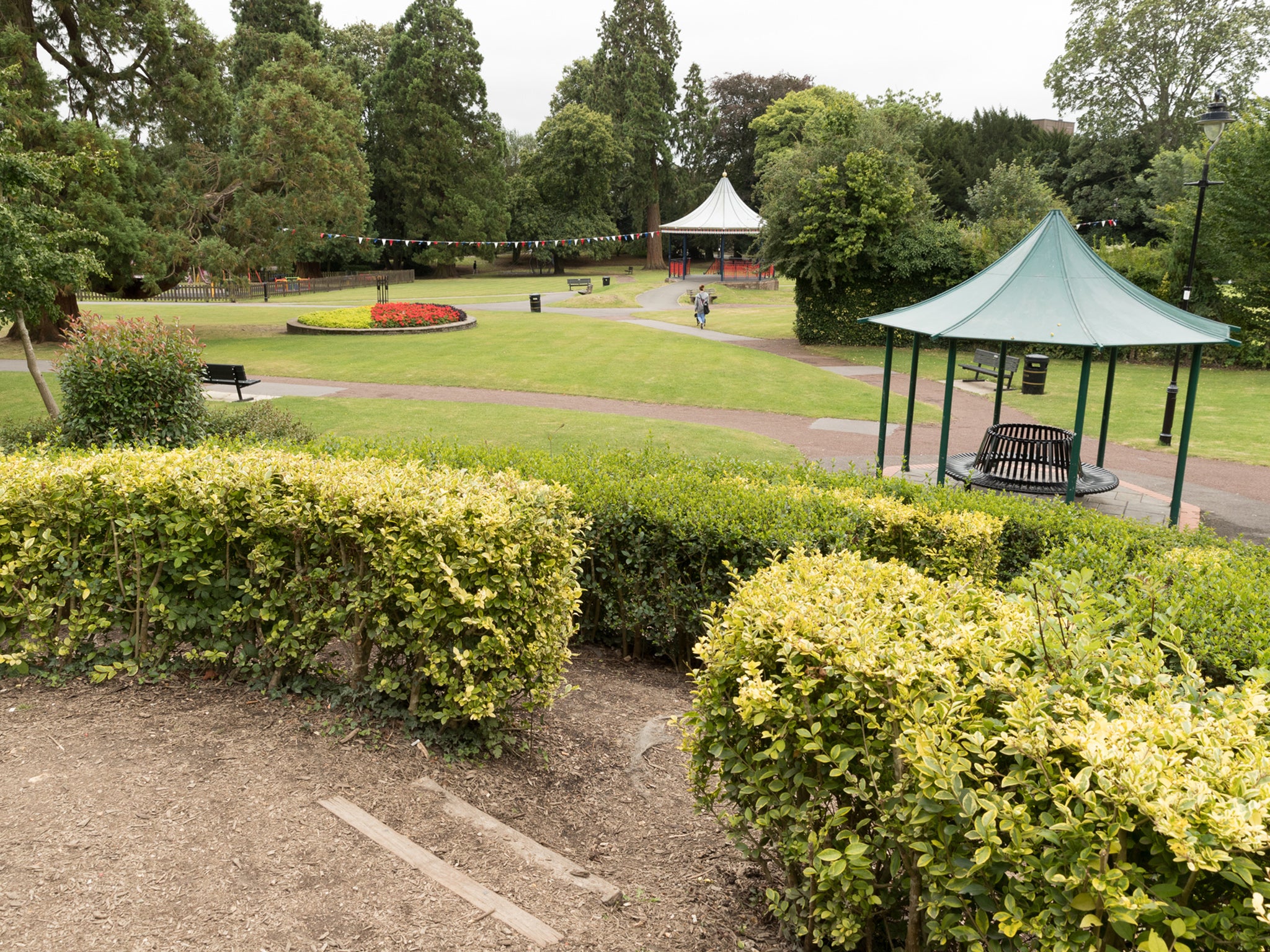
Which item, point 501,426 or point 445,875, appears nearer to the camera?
point 445,875

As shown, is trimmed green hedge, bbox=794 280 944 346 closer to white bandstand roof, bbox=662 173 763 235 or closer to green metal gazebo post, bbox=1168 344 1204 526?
green metal gazebo post, bbox=1168 344 1204 526

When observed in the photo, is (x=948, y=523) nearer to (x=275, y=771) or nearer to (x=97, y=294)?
(x=275, y=771)

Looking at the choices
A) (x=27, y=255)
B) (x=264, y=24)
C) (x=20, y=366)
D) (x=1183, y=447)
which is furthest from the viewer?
(x=264, y=24)

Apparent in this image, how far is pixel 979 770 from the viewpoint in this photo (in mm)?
2355

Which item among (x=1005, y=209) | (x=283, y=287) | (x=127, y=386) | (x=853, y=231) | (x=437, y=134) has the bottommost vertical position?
(x=127, y=386)

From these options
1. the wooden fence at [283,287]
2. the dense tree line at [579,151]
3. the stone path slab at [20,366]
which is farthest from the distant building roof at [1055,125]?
the stone path slab at [20,366]

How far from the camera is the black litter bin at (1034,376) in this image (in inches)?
744

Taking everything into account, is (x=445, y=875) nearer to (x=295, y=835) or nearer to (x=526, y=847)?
(x=526, y=847)

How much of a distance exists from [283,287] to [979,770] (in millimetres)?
50637

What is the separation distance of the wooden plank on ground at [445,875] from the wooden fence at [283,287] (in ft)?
131

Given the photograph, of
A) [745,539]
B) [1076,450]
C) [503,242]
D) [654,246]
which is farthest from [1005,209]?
[654,246]

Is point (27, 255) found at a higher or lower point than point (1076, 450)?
higher

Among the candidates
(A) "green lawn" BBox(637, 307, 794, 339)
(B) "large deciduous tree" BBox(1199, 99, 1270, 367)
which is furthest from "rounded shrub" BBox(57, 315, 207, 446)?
(B) "large deciduous tree" BBox(1199, 99, 1270, 367)

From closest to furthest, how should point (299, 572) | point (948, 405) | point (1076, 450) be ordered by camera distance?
point (299, 572) → point (1076, 450) → point (948, 405)
